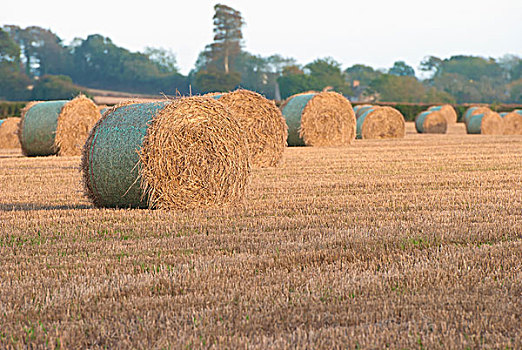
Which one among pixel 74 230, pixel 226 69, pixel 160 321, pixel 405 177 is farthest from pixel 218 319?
pixel 226 69

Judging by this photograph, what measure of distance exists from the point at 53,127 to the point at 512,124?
82.1 ft

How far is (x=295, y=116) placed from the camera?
2236 cm

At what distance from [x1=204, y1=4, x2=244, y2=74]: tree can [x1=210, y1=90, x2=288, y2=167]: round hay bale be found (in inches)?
3366

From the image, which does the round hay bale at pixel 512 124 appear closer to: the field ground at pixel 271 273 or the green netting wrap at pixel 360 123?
the green netting wrap at pixel 360 123

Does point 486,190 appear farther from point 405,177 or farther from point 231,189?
point 231,189

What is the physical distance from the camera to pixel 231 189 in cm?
913

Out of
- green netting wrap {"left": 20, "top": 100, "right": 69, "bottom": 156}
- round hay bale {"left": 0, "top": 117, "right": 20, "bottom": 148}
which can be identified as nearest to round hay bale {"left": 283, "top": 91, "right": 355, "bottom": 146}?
green netting wrap {"left": 20, "top": 100, "right": 69, "bottom": 156}

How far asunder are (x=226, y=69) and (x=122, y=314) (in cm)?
9664

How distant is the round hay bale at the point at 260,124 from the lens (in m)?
16.3

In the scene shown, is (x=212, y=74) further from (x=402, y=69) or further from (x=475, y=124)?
(x=402, y=69)

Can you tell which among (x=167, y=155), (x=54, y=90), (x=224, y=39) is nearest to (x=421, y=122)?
(x=167, y=155)

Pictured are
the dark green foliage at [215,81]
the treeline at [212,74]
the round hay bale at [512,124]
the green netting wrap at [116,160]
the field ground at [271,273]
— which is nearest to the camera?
the field ground at [271,273]

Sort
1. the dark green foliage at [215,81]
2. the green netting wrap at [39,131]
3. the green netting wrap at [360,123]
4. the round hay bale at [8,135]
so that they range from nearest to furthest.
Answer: the green netting wrap at [39,131]
the round hay bale at [8,135]
the green netting wrap at [360,123]
the dark green foliage at [215,81]

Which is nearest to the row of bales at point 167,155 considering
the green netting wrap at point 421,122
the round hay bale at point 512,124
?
the green netting wrap at point 421,122
